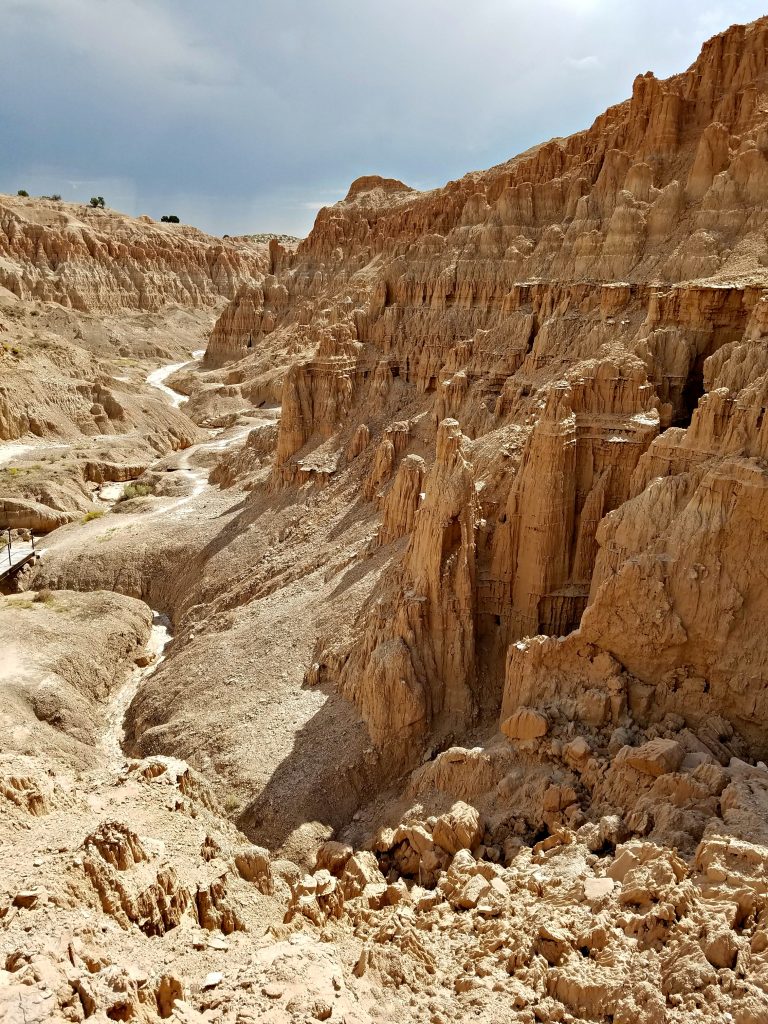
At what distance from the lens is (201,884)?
Answer: 1255 cm

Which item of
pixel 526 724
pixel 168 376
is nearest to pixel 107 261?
pixel 168 376

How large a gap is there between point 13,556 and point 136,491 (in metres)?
12.0

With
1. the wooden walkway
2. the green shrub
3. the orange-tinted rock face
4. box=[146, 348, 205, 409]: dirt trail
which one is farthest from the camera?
box=[146, 348, 205, 409]: dirt trail

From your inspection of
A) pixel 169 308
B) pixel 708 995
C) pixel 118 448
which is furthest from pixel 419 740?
pixel 169 308

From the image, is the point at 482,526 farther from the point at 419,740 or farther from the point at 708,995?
the point at 708,995

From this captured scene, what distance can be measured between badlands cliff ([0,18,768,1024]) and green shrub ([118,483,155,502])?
14.7 feet

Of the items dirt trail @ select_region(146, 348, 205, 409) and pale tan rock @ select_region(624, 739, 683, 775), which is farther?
dirt trail @ select_region(146, 348, 205, 409)

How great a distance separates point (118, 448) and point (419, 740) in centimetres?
4446

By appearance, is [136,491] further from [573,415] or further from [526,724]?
[526,724]

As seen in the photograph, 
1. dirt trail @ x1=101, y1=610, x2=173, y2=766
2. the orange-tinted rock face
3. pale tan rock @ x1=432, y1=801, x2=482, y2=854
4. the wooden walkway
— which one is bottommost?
dirt trail @ x1=101, y1=610, x2=173, y2=766

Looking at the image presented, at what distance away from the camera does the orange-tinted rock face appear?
52.3 feet

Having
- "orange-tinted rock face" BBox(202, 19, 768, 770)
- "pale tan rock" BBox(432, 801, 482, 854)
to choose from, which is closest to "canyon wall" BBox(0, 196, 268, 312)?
"orange-tinted rock face" BBox(202, 19, 768, 770)

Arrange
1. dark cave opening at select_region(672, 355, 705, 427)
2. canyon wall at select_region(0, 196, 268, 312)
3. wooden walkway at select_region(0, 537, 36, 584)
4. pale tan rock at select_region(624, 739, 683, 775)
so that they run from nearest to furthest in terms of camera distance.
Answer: pale tan rock at select_region(624, 739, 683, 775) < dark cave opening at select_region(672, 355, 705, 427) < wooden walkway at select_region(0, 537, 36, 584) < canyon wall at select_region(0, 196, 268, 312)

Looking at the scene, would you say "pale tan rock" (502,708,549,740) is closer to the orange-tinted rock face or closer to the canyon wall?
the orange-tinted rock face
